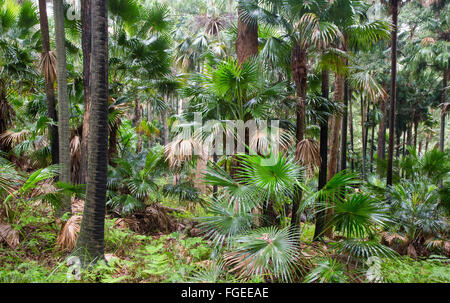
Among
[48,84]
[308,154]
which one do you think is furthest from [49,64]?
[308,154]

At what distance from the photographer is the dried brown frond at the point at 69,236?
4.45 m

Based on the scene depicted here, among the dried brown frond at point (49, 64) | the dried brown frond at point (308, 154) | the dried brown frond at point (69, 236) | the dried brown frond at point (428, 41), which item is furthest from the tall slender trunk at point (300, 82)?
the dried brown frond at point (428, 41)

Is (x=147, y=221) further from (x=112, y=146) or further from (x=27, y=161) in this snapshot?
(x=27, y=161)

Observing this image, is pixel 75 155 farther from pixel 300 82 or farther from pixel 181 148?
pixel 300 82

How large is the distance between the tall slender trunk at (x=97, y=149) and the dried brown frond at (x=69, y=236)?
1.49ft

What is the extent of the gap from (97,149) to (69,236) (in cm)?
158

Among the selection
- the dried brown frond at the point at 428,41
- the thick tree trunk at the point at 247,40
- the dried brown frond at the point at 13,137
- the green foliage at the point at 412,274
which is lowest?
the green foliage at the point at 412,274

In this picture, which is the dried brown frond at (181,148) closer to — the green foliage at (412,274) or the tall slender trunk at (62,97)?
the tall slender trunk at (62,97)

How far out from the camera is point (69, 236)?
4.48 metres

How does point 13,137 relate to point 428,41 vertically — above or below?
below

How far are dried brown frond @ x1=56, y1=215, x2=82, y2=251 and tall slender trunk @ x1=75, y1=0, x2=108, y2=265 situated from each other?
0.45m

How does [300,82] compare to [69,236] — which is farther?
[300,82]

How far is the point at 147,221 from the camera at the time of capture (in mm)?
6938
